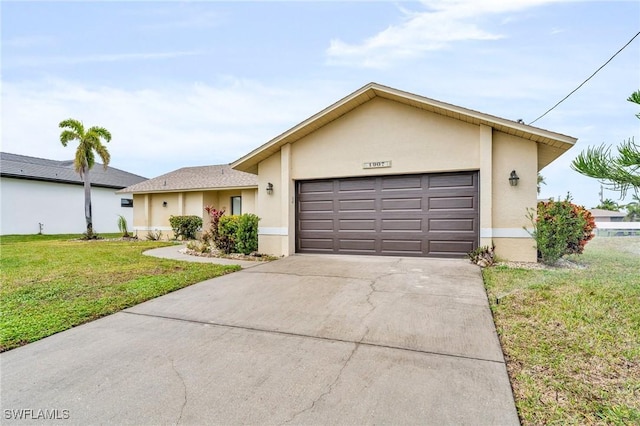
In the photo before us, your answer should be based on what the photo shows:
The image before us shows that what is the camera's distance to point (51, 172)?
2153 cm

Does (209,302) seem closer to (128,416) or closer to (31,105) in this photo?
(128,416)

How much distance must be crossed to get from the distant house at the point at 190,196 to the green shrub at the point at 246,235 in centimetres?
508

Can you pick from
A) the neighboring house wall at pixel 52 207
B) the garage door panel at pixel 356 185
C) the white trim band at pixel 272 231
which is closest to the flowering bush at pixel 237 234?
the white trim band at pixel 272 231

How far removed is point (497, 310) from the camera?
4.14 metres

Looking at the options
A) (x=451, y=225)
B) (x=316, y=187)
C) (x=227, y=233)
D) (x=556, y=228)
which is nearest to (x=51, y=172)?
(x=227, y=233)

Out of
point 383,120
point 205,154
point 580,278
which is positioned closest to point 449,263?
point 580,278

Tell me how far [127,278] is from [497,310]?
682 cm

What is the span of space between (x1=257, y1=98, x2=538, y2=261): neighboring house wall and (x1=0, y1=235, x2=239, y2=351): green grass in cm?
296

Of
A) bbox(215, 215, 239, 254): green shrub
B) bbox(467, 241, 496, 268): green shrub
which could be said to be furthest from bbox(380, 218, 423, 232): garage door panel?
bbox(215, 215, 239, 254): green shrub

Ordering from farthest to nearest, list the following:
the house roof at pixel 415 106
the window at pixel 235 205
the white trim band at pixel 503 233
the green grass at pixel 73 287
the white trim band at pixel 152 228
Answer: the white trim band at pixel 152 228, the window at pixel 235 205, the white trim band at pixel 503 233, the house roof at pixel 415 106, the green grass at pixel 73 287

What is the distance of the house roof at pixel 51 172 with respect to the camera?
19.4m

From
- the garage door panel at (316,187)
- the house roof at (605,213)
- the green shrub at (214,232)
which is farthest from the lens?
the house roof at (605,213)

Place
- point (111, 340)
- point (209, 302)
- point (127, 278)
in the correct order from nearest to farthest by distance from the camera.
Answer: point (111, 340) → point (209, 302) → point (127, 278)

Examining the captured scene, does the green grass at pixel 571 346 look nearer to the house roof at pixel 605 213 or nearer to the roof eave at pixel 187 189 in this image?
the roof eave at pixel 187 189
